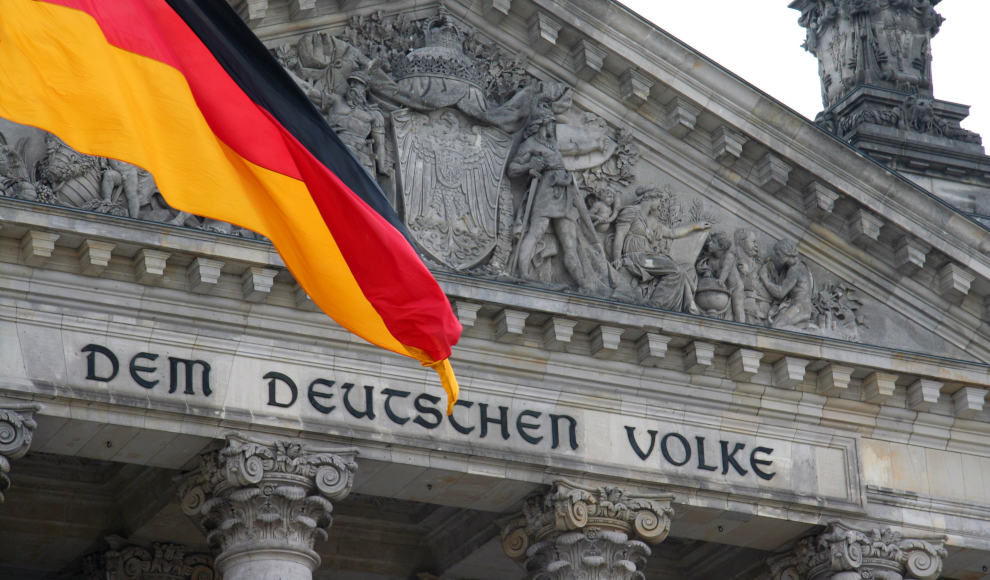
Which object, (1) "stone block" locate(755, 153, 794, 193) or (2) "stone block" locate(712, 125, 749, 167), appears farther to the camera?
(1) "stone block" locate(755, 153, 794, 193)

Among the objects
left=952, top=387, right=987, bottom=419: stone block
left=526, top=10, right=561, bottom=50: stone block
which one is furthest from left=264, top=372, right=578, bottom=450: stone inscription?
left=952, top=387, right=987, bottom=419: stone block

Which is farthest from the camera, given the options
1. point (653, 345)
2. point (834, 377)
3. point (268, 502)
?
point (834, 377)

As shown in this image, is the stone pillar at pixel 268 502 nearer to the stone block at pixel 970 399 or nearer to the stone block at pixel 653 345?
the stone block at pixel 653 345

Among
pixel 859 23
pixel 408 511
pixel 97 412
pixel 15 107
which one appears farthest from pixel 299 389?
pixel 859 23

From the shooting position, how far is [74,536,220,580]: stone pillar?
1739 cm

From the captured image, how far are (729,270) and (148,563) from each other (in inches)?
277

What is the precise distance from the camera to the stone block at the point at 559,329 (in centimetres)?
1623

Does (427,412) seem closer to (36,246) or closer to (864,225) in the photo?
(36,246)

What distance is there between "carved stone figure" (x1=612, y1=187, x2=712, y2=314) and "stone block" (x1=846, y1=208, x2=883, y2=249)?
175cm

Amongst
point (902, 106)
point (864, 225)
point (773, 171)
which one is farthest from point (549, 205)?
point (902, 106)

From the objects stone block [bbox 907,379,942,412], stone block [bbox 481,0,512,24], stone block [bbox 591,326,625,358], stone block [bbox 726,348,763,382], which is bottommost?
stone block [bbox 591,326,625,358]

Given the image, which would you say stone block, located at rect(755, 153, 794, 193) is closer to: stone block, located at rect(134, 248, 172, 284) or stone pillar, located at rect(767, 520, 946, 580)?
stone pillar, located at rect(767, 520, 946, 580)

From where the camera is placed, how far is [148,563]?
686 inches

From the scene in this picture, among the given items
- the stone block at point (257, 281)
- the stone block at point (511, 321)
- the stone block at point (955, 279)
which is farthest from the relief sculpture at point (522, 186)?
the stone block at point (257, 281)
